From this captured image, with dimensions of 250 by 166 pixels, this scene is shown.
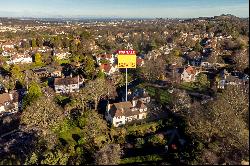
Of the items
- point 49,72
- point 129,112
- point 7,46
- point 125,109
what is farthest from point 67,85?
point 7,46

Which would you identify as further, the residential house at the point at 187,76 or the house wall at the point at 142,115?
the residential house at the point at 187,76

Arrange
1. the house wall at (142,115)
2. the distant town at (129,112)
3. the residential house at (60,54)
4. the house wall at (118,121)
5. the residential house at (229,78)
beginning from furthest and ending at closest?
the residential house at (60,54), the residential house at (229,78), the house wall at (142,115), the house wall at (118,121), the distant town at (129,112)

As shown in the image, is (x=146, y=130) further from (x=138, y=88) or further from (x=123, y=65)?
(x=138, y=88)

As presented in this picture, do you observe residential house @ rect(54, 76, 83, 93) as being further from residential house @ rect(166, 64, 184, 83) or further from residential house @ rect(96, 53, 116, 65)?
residential house @ rect(96, 53, 116, 65)

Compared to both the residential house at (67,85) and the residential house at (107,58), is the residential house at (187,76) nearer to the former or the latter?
the residential house at (67,85)

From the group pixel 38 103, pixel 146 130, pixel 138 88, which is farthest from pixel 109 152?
pixel 138 88

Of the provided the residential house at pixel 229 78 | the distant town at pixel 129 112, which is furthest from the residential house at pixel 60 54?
the residential house at pixel 229 78

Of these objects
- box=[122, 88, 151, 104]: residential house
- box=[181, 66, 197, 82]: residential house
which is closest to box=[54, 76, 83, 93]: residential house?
box=[122, 88, 151, 104]: residential house
